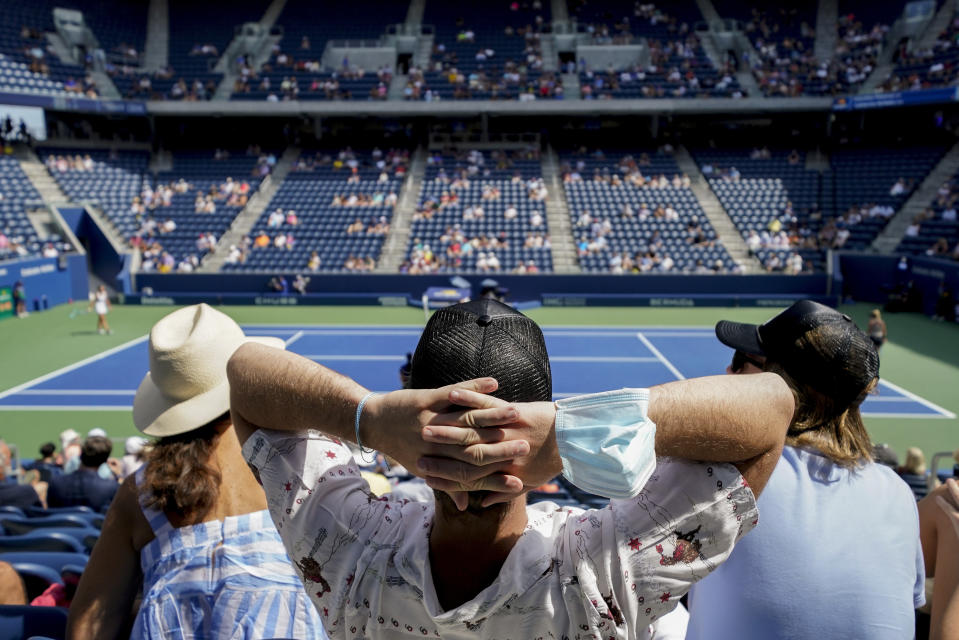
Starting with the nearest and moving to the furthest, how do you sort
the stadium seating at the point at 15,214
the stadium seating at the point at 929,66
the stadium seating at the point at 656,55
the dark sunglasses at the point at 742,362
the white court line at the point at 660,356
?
the dark sunglasses at the point at 742,362 < the white court line at the point at 660,356 < the stadium seating at the point at 15,214 < the stadium seating at the point at 929,66 < the stadium seating at the point at 656,55

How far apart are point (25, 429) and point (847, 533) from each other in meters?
13.0

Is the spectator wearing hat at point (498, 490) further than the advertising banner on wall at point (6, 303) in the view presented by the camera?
No

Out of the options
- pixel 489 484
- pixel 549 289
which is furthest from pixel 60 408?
pixel 549 289

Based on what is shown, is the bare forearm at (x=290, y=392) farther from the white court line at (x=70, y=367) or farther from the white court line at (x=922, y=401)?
the white court line at (x=70, y=367)

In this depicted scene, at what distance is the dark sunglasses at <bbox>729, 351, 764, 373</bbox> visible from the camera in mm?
2713

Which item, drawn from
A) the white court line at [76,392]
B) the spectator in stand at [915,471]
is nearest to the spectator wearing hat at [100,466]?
the white court line at [76,392]

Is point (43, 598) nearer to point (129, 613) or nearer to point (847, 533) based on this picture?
point (129, 613)

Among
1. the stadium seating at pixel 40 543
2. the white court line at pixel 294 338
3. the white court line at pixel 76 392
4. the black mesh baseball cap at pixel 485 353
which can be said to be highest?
the black mesh baseball cap at pixel 485 353

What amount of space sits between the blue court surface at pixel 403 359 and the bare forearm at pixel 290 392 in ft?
38.2

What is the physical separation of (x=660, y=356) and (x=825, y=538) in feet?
48.5

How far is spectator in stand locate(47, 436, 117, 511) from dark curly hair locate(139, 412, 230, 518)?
4255 mm

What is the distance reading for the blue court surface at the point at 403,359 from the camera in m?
13.2

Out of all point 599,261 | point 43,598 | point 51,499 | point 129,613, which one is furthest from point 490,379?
point 599,261

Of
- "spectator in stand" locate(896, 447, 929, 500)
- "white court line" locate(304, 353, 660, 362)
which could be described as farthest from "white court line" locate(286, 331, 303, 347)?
"spectator in stand" locate(896, 447, 929, 500)
